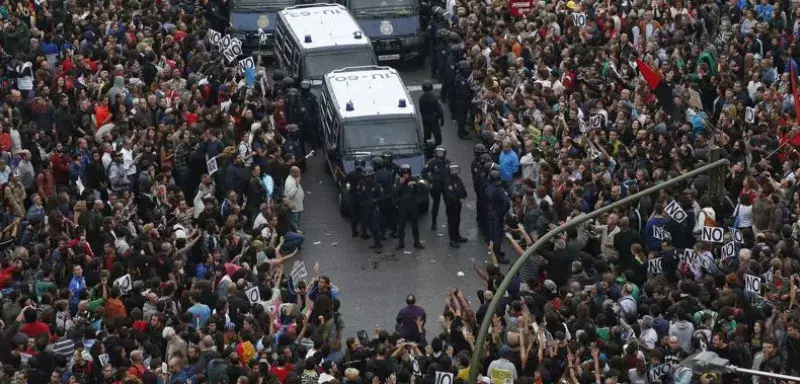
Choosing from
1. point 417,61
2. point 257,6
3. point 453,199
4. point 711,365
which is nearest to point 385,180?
point 453,199

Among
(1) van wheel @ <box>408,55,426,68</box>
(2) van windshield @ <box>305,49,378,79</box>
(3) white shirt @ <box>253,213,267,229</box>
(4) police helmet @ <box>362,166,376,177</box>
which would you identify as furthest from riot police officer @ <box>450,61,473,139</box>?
(3) white shirt @ <box>253,213,267,229</box>

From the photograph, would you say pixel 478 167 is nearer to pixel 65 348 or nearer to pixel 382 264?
pixel 382 264

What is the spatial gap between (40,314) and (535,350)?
233 inches

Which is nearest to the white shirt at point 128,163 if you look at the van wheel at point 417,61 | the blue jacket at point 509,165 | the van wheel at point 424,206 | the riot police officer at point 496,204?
the van wheel at point 424,206

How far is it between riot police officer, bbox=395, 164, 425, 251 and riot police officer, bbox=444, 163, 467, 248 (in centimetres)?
44

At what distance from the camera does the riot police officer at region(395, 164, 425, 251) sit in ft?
95.4

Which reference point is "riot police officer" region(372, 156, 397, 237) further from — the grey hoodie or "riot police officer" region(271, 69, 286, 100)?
the grey hoodie

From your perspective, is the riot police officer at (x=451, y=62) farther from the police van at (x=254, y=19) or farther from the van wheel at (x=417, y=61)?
the police van at (x=254, y=19)

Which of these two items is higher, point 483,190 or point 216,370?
point 216,370

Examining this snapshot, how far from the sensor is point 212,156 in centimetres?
2995

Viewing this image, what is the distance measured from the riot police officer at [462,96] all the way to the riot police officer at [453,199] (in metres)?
4.79

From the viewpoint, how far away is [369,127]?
101ft

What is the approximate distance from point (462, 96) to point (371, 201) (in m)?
5.41

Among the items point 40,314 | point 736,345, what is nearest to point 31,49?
point 40,314
